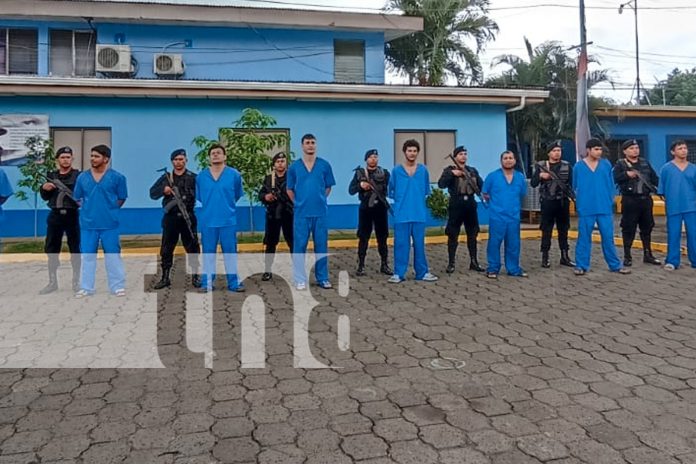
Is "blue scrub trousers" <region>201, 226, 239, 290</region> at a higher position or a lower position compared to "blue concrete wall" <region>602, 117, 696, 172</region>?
lower

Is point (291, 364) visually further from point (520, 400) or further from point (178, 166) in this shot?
point (178, 166)

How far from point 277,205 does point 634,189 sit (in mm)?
4680

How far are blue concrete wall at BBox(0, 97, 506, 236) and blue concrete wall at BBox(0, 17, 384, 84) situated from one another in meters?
3.61

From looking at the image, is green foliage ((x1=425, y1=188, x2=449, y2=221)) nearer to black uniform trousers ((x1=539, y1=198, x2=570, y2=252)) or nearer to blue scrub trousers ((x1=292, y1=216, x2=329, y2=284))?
black uniform trousers ((x1=539, y1=198, x2=570, y2=252))

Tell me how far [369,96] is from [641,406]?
9.26 m

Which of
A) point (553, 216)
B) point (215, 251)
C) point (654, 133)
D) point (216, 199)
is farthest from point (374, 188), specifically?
point (654, 133)

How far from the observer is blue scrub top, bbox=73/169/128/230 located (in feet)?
19.2

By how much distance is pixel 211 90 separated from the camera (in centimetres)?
1067

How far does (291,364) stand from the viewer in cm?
376

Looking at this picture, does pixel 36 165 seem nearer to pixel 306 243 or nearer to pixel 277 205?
pixel 277 205

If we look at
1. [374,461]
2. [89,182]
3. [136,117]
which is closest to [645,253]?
[374,461]

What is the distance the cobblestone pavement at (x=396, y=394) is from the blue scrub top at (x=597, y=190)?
6.16 ft

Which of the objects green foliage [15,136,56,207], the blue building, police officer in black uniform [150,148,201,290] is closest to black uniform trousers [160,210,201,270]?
police officer in black uniform [150,148,201,290]

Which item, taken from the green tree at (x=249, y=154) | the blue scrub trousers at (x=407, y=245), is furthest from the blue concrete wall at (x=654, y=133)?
the blue scrub trousers at (x=407, y=245)
